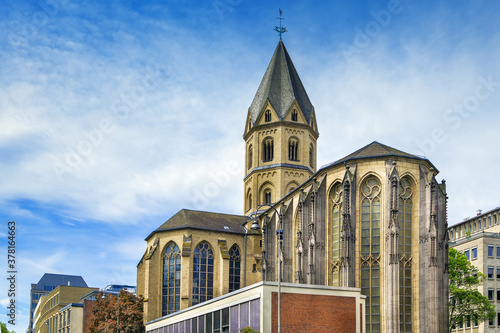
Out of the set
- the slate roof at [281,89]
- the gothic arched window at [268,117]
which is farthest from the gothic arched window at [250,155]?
the gothic arched window at [268,117]

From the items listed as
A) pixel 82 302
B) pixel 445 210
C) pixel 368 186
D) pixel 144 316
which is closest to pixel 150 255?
pixel 144 316

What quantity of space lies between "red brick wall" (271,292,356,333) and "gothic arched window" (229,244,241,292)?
30.8 metres

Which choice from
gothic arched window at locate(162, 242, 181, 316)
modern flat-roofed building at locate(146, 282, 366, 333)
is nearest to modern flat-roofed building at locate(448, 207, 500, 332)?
gothic arched window at locate(162, 242, 181, 316)

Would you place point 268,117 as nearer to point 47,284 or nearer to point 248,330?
point 248,330

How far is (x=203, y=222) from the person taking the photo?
74688 mm

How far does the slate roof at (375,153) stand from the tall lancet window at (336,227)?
249cm

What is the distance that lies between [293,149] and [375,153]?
1139 inches

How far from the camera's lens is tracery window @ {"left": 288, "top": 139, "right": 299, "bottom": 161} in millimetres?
83062

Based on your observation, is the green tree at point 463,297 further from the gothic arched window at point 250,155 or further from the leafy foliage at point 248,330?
the gothic arched window at point 250,155

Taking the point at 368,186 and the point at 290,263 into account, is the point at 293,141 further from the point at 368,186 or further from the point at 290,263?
the point at 368,186

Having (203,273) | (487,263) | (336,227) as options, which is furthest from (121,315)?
(487,263)

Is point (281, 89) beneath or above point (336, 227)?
above

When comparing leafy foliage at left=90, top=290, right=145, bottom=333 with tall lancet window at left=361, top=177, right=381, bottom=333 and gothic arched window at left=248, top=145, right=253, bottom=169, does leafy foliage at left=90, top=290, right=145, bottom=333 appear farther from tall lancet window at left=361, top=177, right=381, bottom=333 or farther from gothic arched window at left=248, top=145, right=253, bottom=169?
tall lancet window at left=361, top=177, right=381, bottom=333

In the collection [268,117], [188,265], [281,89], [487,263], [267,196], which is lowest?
[188,265]
